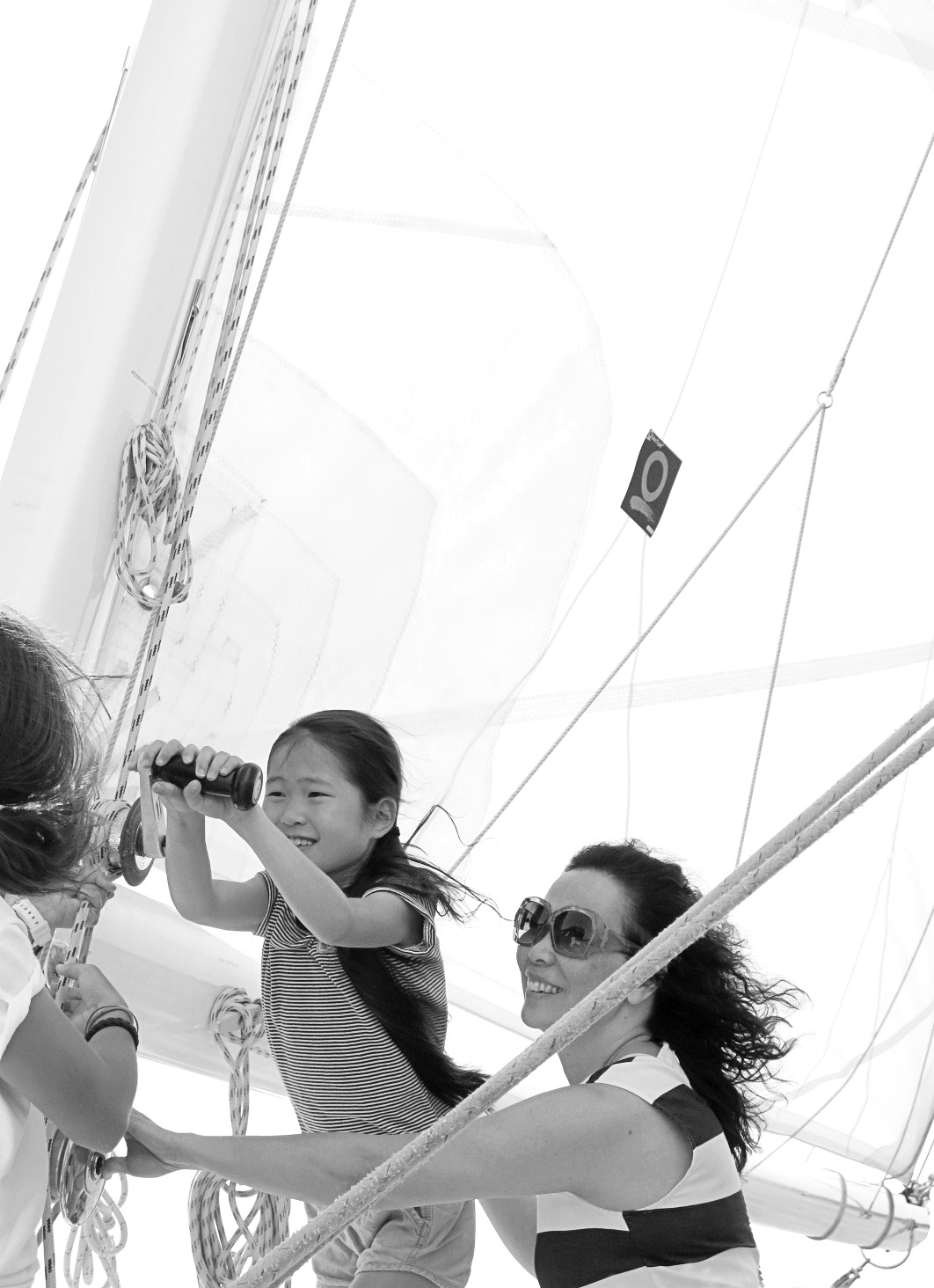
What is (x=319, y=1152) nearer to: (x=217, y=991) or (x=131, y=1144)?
(x=131, y=1144)

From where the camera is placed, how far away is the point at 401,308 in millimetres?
1299

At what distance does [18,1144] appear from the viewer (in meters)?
0.74

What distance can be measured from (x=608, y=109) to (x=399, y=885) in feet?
2.45

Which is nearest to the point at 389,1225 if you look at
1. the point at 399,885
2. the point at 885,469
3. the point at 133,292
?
the point at 399,885

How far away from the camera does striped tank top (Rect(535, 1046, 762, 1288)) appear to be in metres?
0.83

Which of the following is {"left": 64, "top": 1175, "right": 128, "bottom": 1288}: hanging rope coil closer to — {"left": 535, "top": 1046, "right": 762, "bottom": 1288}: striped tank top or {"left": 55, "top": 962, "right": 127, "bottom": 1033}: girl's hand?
{"left": 55, "top": 962, "right": 127, "bottom": 1033}: girl's hand

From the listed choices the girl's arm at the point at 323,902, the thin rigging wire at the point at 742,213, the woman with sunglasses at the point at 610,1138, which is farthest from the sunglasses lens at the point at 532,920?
the thin rigging wire at the point at 742,213

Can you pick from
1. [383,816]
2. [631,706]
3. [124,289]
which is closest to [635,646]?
[631,706]

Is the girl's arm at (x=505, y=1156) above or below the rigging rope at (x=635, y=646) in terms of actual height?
below

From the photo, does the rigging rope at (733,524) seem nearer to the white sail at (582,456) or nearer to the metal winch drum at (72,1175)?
the white sail at (582,456)

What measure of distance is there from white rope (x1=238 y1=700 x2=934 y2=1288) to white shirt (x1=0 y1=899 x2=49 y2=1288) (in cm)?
11

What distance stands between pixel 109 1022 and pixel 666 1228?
31 cm

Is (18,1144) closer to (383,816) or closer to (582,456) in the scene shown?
(383,816)

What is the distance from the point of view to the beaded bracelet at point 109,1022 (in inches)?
32.7
